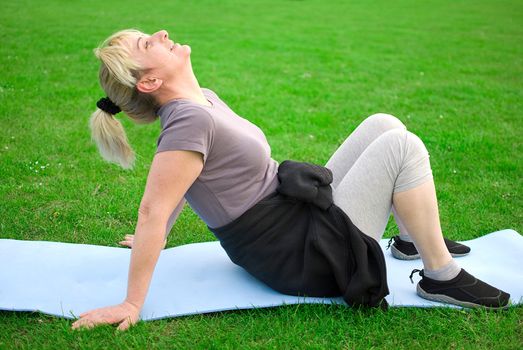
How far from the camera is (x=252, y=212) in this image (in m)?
2.92

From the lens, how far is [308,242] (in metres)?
2.88

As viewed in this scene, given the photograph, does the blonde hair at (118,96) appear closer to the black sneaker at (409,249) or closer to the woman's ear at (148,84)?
the woman's ear at (148,84)

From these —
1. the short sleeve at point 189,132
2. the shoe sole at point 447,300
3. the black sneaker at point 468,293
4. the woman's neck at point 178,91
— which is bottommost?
the shoe sole at point 447,300

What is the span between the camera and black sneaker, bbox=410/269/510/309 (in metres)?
3.00

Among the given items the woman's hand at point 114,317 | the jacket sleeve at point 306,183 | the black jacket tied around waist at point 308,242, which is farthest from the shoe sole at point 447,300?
the woman's hand at point 114,317

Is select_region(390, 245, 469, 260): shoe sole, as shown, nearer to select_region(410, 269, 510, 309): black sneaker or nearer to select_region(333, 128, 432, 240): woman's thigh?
select_region(410, 269, 510, 309): black sneaker

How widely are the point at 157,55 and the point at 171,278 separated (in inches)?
51.9

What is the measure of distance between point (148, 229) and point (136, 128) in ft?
13.0

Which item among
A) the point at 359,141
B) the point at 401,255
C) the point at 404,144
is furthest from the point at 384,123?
the point at 401,255

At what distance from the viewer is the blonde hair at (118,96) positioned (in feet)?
9.24

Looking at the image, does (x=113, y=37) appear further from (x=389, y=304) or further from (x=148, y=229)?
(x=389, y=304)

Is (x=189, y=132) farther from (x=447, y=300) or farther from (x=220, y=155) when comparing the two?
(x=447, y=300)

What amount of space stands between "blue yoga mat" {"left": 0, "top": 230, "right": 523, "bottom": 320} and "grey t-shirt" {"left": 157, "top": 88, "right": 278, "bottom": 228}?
49cm

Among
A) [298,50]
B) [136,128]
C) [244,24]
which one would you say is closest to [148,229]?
[136,128]
